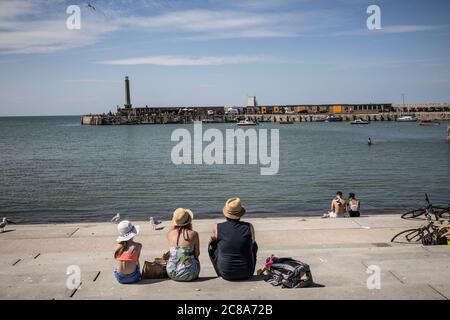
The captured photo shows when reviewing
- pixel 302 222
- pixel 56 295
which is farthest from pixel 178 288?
pixel 302 222

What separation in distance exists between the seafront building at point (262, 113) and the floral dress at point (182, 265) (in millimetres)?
143520

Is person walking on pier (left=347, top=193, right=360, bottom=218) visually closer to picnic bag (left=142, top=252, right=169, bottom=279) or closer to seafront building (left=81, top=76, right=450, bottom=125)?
picnic bag (left=142, top=252, right=169, bottom=279)

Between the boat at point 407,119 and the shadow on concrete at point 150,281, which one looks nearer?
the shadow on concrete at point 150,281

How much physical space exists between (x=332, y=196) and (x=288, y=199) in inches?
103

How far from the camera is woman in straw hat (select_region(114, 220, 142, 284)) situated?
702 cm

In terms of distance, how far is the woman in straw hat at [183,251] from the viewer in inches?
278

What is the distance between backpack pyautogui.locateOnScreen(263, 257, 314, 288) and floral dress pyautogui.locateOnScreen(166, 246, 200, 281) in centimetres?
109

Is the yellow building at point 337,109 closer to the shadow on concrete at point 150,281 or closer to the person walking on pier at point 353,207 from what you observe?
the person walking on pier at point 353,207

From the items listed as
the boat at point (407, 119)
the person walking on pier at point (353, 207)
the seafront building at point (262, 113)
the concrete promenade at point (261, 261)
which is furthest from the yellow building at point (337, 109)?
the concrete promenade at point (261, 261)

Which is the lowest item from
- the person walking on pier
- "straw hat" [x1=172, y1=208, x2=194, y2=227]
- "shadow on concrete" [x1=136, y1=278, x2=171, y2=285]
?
the person walking on pier

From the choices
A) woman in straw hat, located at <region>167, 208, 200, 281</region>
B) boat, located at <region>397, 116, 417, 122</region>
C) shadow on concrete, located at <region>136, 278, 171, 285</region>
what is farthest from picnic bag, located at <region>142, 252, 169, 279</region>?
boat, located at <region>397, 116, 417, 122</region>

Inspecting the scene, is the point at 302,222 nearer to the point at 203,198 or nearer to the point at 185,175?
the point at 203,198

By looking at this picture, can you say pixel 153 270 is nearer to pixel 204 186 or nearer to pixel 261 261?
pixel 261 261

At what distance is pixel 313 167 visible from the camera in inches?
1633
